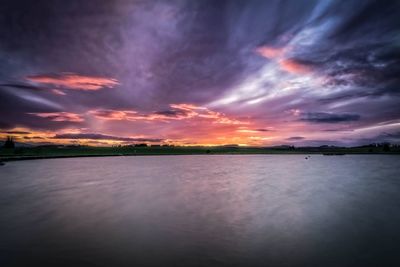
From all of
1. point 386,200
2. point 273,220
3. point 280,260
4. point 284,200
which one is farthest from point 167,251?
point 386,200

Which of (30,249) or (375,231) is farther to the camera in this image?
(375,231)

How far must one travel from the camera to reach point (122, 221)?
586 inches

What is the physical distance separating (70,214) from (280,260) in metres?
13.1

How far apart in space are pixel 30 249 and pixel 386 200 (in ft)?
88.5

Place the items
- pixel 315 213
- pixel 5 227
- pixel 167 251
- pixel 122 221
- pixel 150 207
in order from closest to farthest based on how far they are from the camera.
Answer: pixel 167 251 → pixel 5 227 → pixel 122 221 → pixel 315 213 → pixel 150 207

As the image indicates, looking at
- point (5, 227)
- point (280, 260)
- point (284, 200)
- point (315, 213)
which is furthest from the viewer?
point (284, 200)

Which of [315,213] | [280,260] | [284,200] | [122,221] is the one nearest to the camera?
[280,260]

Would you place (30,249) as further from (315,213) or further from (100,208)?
(315,213)

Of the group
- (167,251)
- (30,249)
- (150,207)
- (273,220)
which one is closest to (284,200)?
(273,220)

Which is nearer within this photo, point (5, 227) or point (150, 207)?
point (5, 227)

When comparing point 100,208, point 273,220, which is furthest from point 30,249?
point 273,220

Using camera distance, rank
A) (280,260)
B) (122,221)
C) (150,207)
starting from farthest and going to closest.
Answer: (150,207) → (122,221) → (280,260)

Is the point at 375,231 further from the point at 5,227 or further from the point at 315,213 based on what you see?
the point at 5,227

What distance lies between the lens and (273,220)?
15859mm
